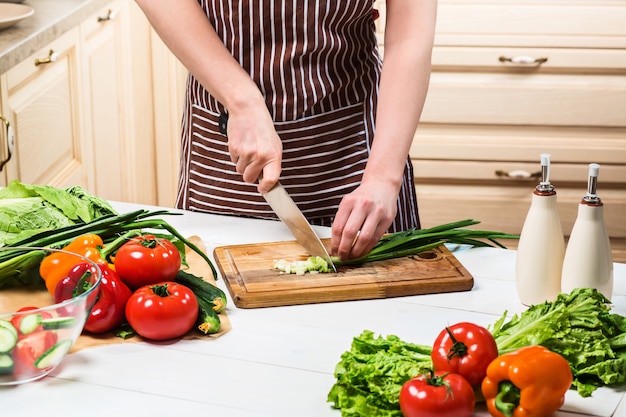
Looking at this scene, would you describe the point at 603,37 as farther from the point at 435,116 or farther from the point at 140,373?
the point at 140,373

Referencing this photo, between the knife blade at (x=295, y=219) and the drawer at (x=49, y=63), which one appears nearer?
the knife blade at (x=295, y=219)

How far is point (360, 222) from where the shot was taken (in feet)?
4.81

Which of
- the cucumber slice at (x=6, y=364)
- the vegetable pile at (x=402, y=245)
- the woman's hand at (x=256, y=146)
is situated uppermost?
the woman's hand at (x=256, y=146)

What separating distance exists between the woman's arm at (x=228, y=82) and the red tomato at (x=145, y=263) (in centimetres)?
24

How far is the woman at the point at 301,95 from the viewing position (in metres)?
1.59

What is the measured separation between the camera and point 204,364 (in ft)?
3.86

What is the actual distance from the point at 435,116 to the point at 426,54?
153cm

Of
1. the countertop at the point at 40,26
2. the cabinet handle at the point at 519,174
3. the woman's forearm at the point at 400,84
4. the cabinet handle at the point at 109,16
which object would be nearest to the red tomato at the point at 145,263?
the woman's forearm at the point at 400,84

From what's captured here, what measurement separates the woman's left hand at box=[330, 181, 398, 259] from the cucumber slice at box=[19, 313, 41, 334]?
512 mm

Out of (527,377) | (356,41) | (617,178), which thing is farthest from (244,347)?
(617,178)

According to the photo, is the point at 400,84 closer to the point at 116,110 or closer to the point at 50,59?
the point at 50,59

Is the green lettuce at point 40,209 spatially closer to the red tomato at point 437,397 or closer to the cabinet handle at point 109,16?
the red tomato at point 437,397

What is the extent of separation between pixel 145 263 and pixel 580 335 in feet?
1.88

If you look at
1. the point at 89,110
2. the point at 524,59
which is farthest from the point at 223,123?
the point at 524,59
